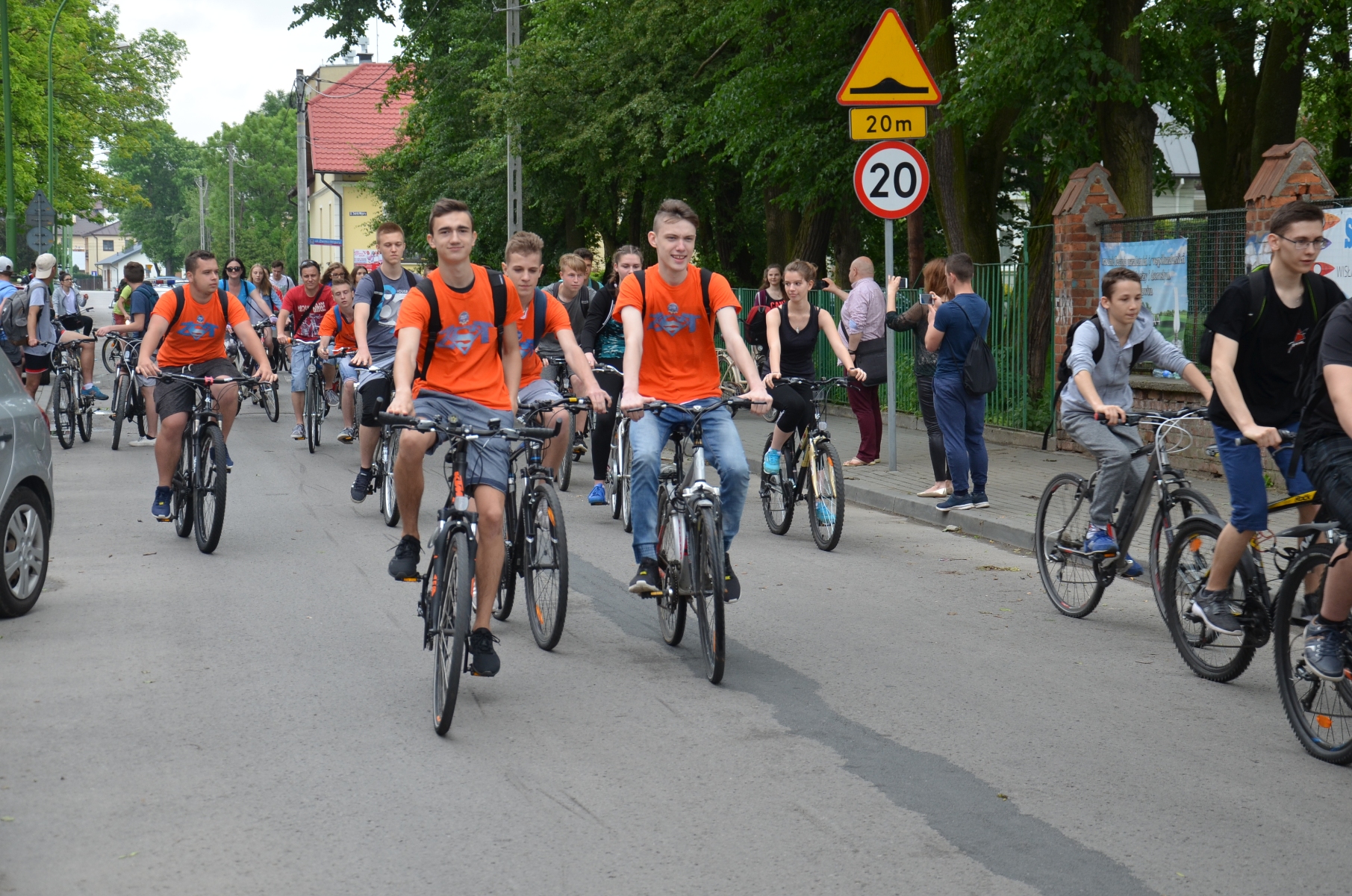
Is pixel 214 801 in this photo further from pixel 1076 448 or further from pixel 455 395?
pixel 1076 448

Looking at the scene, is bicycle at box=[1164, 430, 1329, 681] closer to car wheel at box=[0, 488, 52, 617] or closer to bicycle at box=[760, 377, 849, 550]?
bicycle at box=[760, 377, 849, 550]

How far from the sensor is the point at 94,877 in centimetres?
404

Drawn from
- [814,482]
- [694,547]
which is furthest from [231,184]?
[694,547]

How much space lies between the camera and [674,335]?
23.1 feet

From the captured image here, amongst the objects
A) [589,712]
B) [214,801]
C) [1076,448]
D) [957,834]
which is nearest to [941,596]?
[589,712]

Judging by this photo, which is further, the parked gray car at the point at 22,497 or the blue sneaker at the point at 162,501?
the blue sneaker at the point at 162,501

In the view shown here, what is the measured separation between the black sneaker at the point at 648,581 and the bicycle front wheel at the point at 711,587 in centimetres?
33

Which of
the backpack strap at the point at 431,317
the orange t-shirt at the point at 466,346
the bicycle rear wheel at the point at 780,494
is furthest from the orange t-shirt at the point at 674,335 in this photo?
the bicycle rear wheel at the point at 780,494

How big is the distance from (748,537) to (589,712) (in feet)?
15.9

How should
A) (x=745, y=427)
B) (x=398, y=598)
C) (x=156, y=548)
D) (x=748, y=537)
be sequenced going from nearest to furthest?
1. (x=398, y=598)
2. (x=156, y=548)
3. (x=748, y=537)
4. (x=745, y=427)

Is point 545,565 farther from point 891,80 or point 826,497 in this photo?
point 891,80

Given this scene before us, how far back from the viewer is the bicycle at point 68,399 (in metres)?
16.5

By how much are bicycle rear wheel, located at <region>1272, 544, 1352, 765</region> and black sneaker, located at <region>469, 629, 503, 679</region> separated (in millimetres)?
2794

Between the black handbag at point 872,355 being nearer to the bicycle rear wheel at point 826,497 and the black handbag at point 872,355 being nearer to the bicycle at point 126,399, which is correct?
the bicycle rear wheel at point 826,497
